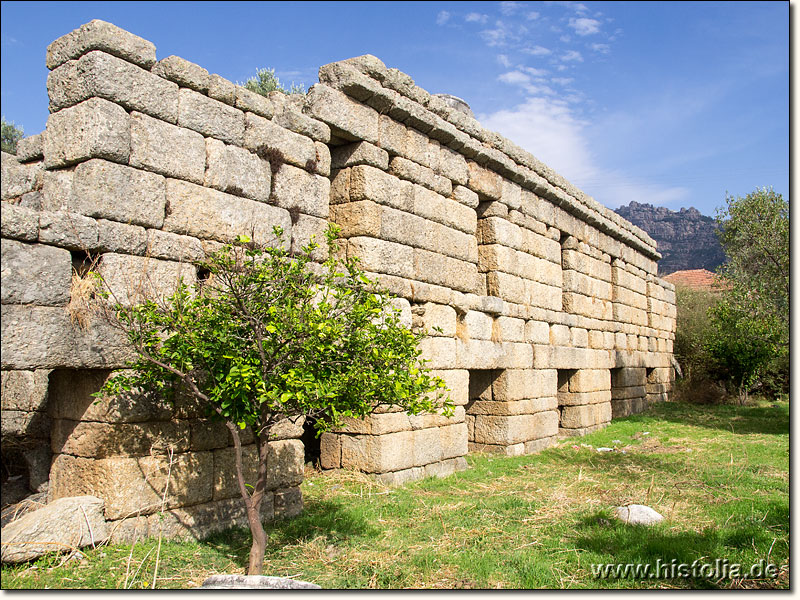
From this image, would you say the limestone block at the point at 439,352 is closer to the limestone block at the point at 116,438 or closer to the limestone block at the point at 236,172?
the limestone block at the point at 236,172

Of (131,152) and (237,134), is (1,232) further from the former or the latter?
(237,134)

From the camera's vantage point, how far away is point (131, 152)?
5113mm

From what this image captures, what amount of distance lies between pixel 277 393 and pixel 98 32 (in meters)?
3.09

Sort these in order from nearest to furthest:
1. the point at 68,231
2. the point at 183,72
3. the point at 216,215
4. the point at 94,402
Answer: the point at 68,231 → the point at 94,402 → the point at 183,72 → the point at 216,215

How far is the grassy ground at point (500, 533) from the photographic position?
15.4 ft

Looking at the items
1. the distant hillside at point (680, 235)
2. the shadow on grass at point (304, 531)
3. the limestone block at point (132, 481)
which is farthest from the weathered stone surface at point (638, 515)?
the distant hillside at point (680, 235)

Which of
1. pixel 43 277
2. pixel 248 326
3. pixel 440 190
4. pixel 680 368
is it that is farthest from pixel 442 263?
pixel 680 368

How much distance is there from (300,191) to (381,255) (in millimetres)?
1315

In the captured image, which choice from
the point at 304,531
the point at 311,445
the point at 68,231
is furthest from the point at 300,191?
the point at 311,445

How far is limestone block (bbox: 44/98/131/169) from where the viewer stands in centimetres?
491

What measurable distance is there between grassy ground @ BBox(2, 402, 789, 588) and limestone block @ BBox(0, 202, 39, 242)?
2131 mm

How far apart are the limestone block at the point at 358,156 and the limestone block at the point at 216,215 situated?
1516 mm

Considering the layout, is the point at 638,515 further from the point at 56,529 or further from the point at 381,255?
the point at 56,529

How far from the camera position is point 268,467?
5.94 metres
